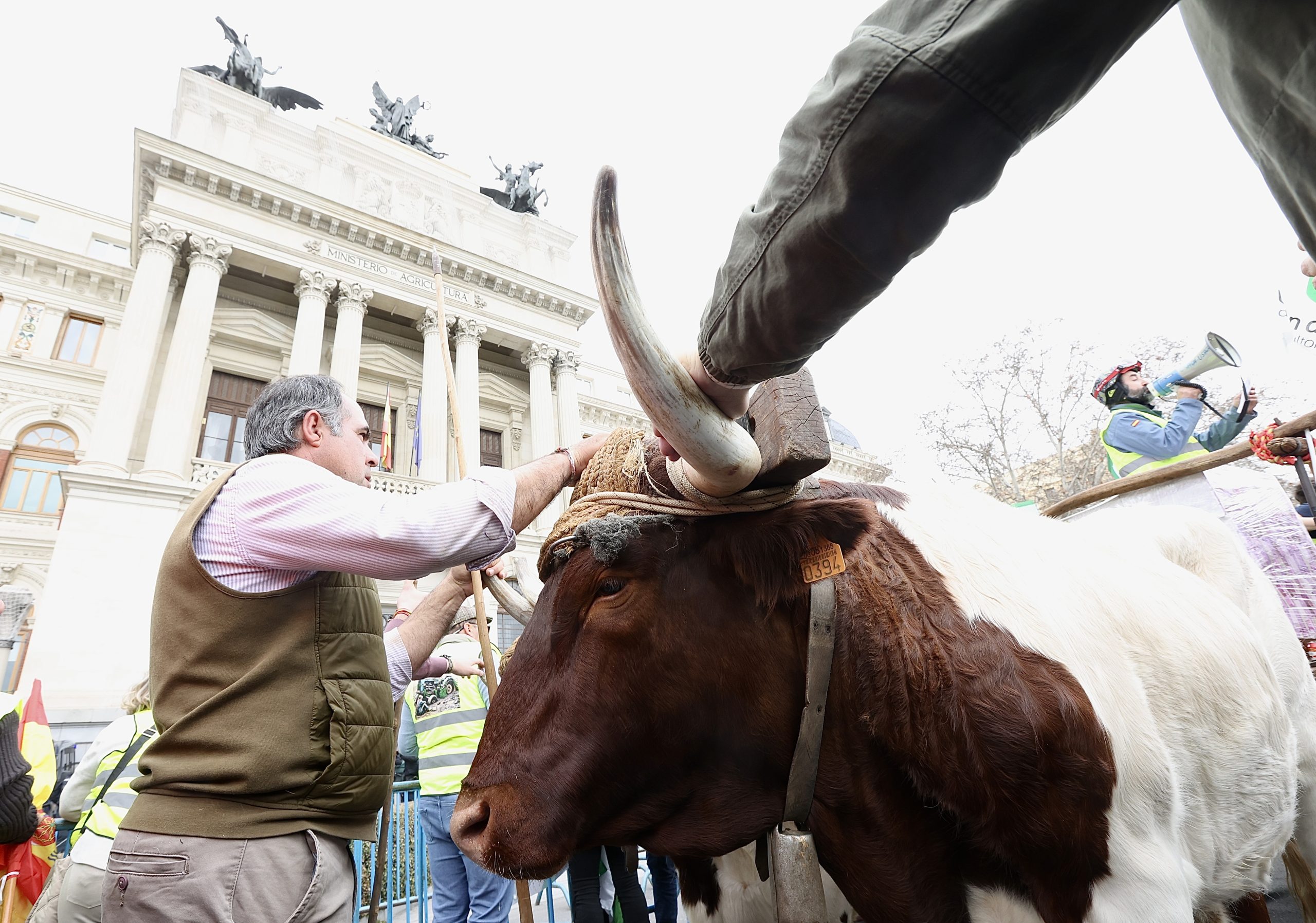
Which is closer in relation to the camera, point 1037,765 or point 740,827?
point 1037,765

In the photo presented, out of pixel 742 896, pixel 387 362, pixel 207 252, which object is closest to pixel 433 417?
pixel 387 362

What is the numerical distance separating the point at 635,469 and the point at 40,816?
5596mm

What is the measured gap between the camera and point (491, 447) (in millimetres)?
26953

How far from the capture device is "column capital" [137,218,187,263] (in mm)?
19312

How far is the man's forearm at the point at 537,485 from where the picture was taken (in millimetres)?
1968

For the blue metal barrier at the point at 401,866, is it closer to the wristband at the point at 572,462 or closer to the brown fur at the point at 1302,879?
the wristband at the point at 572,462

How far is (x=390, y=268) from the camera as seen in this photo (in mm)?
23984

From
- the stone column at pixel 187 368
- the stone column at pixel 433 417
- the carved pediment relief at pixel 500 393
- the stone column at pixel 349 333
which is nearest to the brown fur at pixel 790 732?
the stone column at pixel 433 417

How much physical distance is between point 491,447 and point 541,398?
301cm

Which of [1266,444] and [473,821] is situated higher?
[1266,444]

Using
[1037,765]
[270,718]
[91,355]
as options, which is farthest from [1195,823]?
[91,355]

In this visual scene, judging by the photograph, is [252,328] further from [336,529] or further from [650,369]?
[650,369]

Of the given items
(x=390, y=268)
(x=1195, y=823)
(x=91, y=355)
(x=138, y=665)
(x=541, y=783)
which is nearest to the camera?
(x=541, y=783)

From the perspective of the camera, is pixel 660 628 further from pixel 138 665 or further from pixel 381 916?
pixel 138 665
